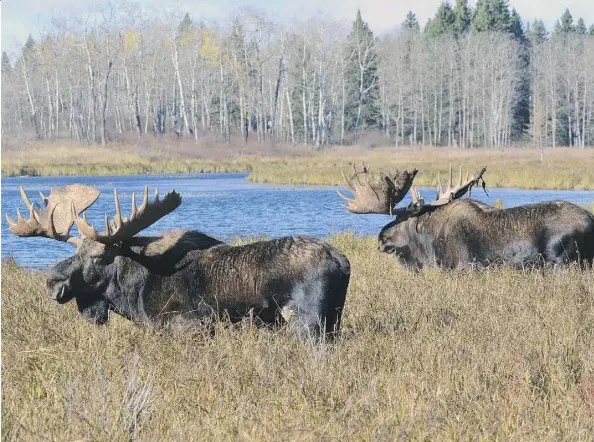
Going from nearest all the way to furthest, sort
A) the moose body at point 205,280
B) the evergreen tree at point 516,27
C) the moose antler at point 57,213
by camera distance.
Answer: the moose body at point 205,280, the moose antler at point 57,213, the evergreen tree at point 516,27

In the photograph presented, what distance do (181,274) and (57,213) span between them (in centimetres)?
120

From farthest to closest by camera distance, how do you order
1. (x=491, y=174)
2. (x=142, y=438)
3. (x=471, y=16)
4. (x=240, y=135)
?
(x=471, y=16) → (x=240, y=135) → (x=491, y=174) → (x=142, y=438)

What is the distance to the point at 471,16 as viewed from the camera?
103 m

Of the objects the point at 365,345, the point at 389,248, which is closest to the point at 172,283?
the point at 365,345

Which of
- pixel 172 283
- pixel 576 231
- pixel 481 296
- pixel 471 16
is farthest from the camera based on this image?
pixel 471 16

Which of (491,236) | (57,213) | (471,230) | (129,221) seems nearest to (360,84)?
(471,230)

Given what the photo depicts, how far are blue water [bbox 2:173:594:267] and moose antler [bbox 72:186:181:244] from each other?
850 cm

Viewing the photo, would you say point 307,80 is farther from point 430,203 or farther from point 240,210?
point 430,203

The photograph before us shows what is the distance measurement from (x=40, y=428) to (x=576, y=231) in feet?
24.9

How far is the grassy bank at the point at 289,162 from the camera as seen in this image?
4003cm

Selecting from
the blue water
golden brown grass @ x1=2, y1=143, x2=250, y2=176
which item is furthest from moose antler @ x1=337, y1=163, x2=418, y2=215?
golden brown grass @ x1=2, y1=143, x2=250, y2=176

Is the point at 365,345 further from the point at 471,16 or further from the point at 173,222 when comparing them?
the point at 471,16

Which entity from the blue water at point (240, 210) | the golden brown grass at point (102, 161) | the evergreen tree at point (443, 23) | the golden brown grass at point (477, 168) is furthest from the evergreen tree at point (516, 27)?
the blue water at point (240, 210)

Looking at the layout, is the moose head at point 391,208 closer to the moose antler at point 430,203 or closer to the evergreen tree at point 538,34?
the moose antler at point 430,203
